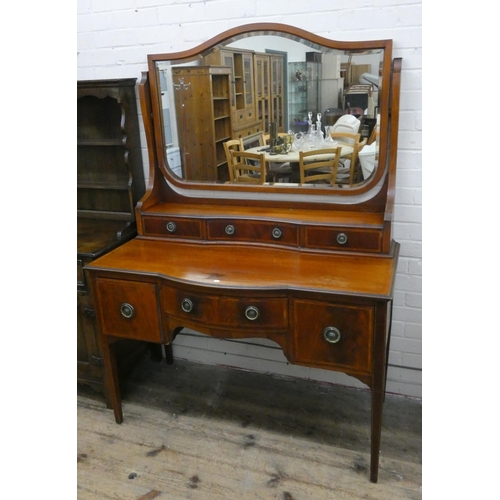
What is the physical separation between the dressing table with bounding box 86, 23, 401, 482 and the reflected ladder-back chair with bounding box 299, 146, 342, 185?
5cm

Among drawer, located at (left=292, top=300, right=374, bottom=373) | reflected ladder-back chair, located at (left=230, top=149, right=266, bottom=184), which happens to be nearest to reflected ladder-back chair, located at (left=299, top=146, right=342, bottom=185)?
reflected ladder-back chair, located at (left=230, top=149, right=266, bottom=184)

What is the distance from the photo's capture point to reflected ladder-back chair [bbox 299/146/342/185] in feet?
5.84

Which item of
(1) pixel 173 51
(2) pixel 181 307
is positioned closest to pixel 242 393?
(2) pixel 181 307

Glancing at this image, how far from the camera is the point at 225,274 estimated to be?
1.58m

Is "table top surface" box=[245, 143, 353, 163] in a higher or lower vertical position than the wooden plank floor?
higher

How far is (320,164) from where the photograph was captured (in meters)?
1.81

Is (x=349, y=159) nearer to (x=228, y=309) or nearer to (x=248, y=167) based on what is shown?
(x=248, y=167)

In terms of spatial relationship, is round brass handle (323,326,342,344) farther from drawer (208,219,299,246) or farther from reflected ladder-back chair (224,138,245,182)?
reflected ladder-back chair (224,138,245,182)

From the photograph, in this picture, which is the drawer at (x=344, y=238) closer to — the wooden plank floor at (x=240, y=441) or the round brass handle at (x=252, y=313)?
the round brass handle at (x=252, y=313)

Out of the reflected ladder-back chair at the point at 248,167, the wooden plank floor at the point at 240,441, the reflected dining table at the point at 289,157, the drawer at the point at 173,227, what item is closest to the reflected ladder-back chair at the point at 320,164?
the reflected dining table at the point at 289,157

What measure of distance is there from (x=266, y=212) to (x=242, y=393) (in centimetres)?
88

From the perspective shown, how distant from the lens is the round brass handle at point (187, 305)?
1.60m

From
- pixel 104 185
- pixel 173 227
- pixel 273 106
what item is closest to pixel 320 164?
pixel 273 106

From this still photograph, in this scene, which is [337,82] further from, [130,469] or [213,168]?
[130,469]
